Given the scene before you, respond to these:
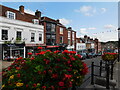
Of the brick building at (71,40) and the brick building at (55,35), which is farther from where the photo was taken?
the brick building at (71,40)

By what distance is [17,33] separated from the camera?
19078 mm

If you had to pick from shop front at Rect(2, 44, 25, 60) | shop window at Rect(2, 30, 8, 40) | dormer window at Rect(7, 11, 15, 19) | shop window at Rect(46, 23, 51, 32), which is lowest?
shop front at Rect(2, 44, 25, 60)

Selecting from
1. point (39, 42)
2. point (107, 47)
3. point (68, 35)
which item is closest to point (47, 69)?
point (39, 42)

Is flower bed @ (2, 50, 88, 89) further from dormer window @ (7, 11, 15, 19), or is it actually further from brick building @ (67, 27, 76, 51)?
brick building @ (67, 27, 76, 51)

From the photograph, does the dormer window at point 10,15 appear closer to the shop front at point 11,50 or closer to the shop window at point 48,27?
the shop front at point 11,50

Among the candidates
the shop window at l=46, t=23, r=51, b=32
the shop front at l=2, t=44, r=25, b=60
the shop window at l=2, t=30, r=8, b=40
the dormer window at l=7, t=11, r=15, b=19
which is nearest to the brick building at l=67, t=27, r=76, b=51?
the shop window at l=46, t=23, r=51, b=32

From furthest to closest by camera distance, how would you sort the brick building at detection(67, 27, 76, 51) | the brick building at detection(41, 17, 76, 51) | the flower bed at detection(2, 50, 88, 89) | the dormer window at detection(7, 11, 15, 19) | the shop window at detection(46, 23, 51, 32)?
the brick building at detection(67, 27, 76, 51) < the shop window at detection(46, 23, 51, 32) < the brick building at detection(41, 17, 76, 51) < the dormer window at detection(7, 11, 15, 19) < the flower bed at detection(2, 50, 88, 89)

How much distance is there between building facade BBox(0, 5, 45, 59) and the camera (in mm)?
16967

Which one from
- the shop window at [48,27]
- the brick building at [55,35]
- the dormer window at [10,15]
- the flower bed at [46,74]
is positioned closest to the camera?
the flower bed at [46,74]

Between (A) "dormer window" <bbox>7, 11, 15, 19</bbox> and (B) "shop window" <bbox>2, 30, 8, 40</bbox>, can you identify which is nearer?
(B) "shop window" <bbox>2, 30, 8, 40</bbox>

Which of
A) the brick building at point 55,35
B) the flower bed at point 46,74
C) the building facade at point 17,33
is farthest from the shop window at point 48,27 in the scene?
the flower bed at point 46,74

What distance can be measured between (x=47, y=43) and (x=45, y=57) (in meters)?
23.4

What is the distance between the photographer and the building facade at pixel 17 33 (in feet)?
55.7

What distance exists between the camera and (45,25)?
2519 centimetres
